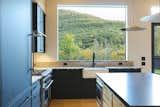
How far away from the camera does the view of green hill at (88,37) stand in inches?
292

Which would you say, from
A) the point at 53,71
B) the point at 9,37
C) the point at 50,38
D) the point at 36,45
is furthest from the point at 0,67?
the point at 50,38

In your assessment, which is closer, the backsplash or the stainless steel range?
the stainless steel range

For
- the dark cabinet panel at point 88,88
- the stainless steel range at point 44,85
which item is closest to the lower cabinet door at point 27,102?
the stainless steel range at point 44,85

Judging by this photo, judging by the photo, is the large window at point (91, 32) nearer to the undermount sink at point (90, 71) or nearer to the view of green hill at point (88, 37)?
the view of green hill at point (88, 37)

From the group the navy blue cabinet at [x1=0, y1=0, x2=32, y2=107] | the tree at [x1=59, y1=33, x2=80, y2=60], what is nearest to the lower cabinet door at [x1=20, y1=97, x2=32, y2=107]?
the navy blue cabinet at [x1=0, y1=0, x2=32, y2=107]

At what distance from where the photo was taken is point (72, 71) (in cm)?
659

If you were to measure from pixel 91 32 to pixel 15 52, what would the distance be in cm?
515

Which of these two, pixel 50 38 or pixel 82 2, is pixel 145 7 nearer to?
pixel 82 2

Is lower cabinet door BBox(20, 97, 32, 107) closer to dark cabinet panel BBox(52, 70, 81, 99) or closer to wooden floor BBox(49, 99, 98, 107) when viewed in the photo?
wooden floor BBox(49, 99, 98, 107)

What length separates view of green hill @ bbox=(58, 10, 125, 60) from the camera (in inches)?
292

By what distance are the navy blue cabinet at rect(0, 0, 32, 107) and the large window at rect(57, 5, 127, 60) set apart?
4224 millimetres

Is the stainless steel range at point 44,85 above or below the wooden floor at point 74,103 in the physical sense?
above

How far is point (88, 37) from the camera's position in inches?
296

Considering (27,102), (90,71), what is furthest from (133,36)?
(27,102)
